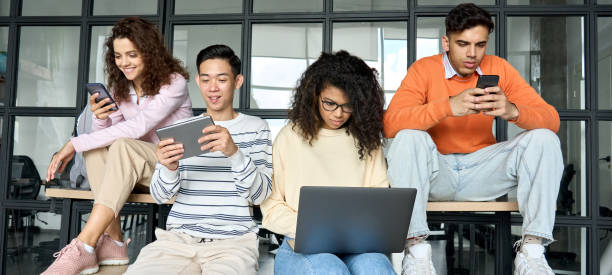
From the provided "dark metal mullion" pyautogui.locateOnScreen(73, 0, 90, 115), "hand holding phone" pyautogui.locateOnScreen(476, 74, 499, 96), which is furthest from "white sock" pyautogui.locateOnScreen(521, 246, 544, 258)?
"dark metal mullion" pyautogui.locateOnScreen(73, 0, 90, 115)

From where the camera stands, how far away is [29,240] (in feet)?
10.3

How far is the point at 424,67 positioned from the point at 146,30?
4.00ft

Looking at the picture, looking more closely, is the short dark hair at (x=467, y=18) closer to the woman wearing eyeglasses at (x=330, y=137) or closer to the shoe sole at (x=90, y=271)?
the woman wearing eyeglasses at (x=330, y=137)

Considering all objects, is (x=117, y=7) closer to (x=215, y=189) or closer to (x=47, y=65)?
(x=47, y=65)

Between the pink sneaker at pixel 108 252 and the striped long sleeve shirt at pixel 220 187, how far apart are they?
311 mm

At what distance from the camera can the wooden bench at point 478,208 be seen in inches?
69.1

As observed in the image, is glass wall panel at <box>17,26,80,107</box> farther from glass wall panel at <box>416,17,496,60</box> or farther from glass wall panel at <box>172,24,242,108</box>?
glass wall panel at <box>416,17,496,60</box>

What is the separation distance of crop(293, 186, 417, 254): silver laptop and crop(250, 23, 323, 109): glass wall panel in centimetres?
237

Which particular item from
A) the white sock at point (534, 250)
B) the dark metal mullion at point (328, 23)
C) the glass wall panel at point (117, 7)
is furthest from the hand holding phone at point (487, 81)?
the glass wall panel at point (117, 7)

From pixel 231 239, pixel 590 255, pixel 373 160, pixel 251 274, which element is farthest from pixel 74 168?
pixel 590 255

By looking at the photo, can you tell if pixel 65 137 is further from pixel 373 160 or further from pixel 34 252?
pixel 373 160

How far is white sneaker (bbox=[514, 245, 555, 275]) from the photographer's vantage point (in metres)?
1.54

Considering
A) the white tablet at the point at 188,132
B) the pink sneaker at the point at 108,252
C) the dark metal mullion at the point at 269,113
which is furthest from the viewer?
the dark metal mullion at the point at 269,113

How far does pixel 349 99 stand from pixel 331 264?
2.05ft
